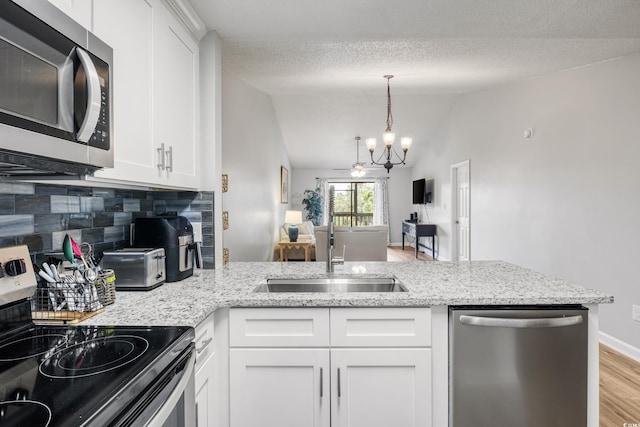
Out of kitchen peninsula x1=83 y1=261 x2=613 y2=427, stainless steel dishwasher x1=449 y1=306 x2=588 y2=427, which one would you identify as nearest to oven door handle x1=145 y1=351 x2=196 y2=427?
kitchen peninsula x1=83 y1=261 x2=613 y2=427

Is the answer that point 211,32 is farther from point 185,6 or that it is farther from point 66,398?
point 66,398

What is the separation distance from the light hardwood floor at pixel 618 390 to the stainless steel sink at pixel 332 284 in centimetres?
146

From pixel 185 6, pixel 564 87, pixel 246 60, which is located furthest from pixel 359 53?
pixel 564 87

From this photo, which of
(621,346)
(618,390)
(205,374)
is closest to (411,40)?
(205,374)

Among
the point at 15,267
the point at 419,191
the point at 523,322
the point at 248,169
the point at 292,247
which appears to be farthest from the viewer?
the point at 419,191

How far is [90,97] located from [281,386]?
1241mm

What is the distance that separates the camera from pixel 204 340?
54.3 inches

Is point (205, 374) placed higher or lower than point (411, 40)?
lower

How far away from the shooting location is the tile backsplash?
4.12ft

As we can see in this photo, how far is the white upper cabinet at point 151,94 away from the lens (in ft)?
4.16

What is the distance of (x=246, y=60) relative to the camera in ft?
10.1

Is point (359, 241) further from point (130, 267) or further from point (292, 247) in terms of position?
point (130, 267)

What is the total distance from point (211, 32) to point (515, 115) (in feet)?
12.4

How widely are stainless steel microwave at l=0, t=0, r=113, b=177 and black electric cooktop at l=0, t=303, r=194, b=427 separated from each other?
1.60 feet
